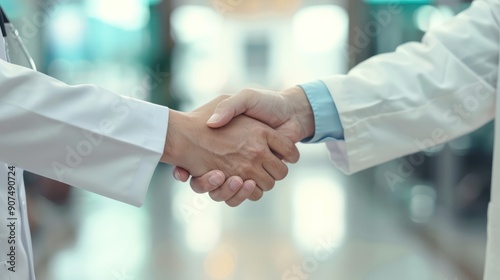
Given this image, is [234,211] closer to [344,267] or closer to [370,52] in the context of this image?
[344,267]

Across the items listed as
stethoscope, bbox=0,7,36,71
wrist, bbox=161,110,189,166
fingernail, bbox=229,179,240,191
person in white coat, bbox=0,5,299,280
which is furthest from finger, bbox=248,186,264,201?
→ stethoscope, bbox=0,7,36,71

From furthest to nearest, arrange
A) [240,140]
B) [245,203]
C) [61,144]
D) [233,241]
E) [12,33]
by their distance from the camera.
A: [245,203]
[233,241]
[240,140]
[12,33]
[61,144]

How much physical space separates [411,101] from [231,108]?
0.56 m

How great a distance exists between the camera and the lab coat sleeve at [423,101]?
1919 mm

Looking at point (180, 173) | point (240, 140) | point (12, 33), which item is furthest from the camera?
point (240, 140)

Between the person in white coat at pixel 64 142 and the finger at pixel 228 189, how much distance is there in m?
0.34

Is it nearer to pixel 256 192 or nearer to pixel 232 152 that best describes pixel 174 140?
pixel 232 152

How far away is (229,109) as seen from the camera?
6.50 ft

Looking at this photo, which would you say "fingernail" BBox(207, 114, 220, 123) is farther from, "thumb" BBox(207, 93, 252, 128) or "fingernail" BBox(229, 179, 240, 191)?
"fingernail" BBox(229, 179, 240, 191)

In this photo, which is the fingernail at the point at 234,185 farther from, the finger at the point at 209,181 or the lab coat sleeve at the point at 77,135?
the lab coat sleeve at the point at 77,135

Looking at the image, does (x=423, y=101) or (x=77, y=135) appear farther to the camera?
(x=423, y=101)

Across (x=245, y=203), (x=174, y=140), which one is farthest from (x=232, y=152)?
(x=245, y=203)

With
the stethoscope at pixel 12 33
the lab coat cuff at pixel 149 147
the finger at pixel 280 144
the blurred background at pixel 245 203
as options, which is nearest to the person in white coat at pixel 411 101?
the finger at pixel 280 144

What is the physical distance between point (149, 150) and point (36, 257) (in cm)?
310
